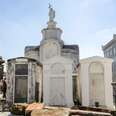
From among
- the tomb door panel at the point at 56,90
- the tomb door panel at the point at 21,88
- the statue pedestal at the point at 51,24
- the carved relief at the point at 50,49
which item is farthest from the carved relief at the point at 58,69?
the statue pedestal at the point at 51,24

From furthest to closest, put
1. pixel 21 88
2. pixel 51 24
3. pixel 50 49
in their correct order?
pixel 51 24
pixel 50 49
pixel 21 88

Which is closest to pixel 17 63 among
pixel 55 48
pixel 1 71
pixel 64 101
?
pixel 1 71

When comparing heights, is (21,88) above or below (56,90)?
above

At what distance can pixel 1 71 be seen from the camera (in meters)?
18.8

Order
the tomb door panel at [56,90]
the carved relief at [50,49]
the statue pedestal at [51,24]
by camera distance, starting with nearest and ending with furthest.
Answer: the tomb door panel at [56,90] < the carved relief at [50,49] < the statue pedestal at [51,24]

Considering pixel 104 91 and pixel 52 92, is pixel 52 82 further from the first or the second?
pixel 104 91

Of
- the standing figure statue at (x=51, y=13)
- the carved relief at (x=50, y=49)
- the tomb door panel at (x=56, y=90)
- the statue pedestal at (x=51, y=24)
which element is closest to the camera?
the tomb door panel at (x=56, y=90)

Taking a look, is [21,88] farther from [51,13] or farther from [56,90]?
[51,13]

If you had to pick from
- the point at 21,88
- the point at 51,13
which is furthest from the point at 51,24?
the point at 21,88

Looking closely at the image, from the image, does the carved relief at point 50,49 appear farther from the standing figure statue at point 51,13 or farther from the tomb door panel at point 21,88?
the tomb door panel at point 21,88

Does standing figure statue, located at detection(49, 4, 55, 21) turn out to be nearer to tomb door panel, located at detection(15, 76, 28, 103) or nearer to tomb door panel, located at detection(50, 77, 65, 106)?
tomb door panel, located at detection(15, 76, 28, 103)

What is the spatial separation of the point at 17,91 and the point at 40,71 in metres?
2.90

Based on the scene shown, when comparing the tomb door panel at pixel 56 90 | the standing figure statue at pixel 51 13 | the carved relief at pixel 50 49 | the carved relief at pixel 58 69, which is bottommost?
the tomb door panel at pixel 56 90

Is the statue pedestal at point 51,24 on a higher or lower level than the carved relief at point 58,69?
higher
